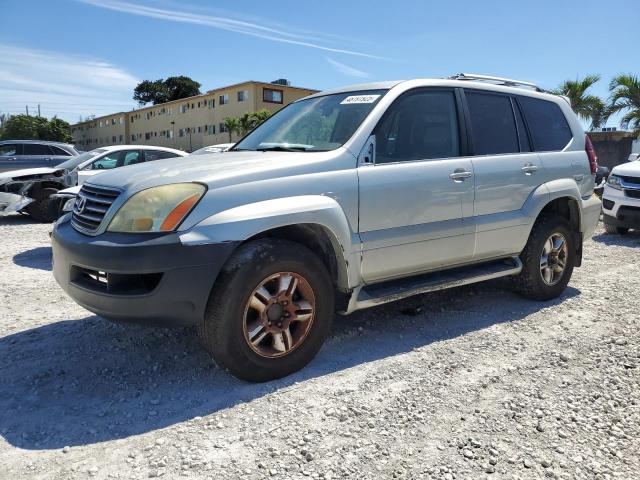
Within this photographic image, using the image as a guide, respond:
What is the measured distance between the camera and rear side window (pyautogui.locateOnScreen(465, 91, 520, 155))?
4391 millimetres

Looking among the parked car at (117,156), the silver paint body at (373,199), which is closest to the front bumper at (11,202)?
the parked car at (117,156)

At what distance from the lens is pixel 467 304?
4.96m

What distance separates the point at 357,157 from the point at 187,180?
1165 mm

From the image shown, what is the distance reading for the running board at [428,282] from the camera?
363 cm

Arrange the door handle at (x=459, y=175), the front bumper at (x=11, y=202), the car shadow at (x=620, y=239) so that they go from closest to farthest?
the door handle at (x=459, y=175) < the car shadow at (x=620, y=239) < the front bumper at (x=11, y=202)

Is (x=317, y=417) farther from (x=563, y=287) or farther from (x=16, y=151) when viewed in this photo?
(x=16, y=151)

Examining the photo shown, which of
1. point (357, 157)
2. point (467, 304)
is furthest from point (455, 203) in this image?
point (467, 304)

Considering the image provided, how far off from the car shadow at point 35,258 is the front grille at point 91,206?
132 inches

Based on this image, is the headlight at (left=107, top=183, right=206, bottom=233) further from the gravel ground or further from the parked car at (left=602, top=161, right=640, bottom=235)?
the parked car at (left=602, top=161, right=640, bottom=235)

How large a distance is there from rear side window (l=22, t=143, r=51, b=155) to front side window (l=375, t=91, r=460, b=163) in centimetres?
1285

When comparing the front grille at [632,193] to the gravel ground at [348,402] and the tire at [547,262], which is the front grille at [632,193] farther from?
the gravel ground at [348,402]

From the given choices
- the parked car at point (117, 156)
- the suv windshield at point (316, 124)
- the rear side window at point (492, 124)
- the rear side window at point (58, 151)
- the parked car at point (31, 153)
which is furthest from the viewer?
the rear side window at point (58, 151)

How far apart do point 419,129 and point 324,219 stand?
123cm

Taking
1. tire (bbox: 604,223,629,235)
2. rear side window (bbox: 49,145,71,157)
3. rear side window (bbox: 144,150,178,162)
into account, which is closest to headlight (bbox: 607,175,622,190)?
tire (bbox: 604,223,629,235)
